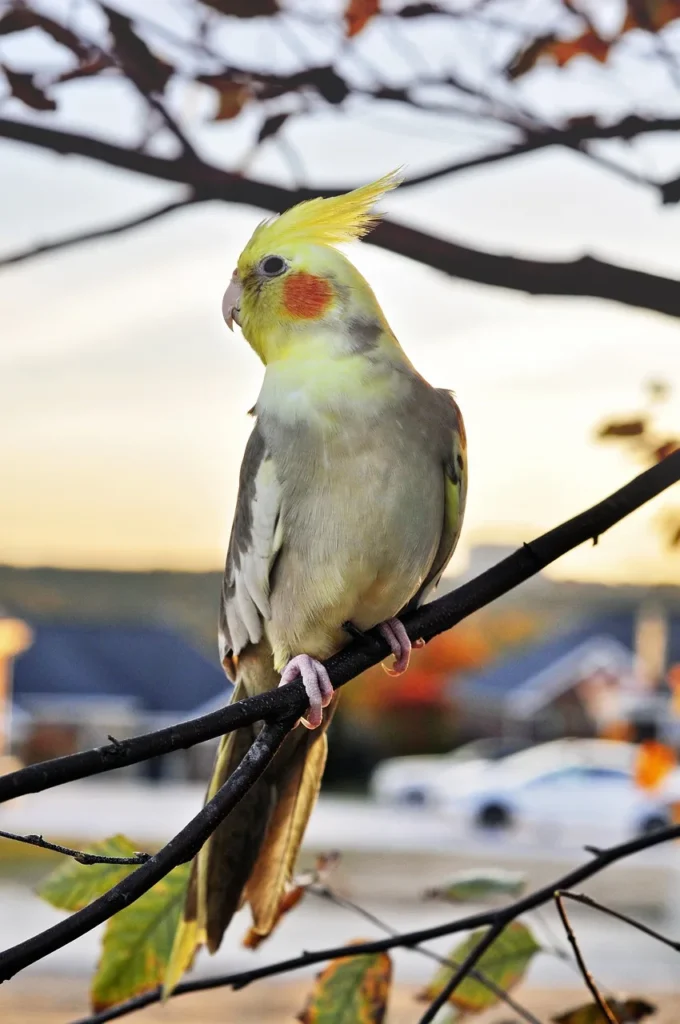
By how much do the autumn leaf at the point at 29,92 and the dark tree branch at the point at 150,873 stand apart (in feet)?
1.50

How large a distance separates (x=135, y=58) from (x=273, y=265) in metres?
0.26

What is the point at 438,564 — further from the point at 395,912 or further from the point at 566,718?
the point at 566,718

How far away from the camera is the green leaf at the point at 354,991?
2.25 feet

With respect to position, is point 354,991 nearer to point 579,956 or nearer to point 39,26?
point 579,956

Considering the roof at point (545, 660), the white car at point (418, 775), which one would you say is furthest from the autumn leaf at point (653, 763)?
the roof at point (545, 660)

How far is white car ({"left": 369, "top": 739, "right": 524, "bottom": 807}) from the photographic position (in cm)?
901

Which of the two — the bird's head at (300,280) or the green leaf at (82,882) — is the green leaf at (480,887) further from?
the bird's head at (300,280)

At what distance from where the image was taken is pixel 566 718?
9.77 m

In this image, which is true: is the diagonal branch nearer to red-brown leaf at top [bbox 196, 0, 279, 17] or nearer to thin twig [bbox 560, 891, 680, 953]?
thin twig [bbox 560, 891, 680, 953]

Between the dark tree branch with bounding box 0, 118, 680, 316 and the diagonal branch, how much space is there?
132 mm

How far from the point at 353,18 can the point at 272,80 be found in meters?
0.15

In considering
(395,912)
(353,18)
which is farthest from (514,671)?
(353,18)

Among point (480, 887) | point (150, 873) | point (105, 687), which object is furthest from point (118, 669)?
point (150, 873)

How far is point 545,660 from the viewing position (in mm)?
9992
